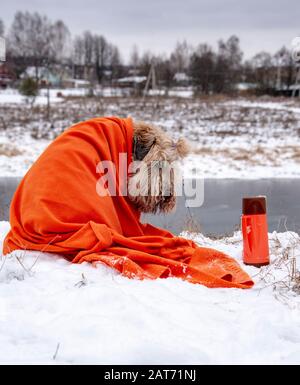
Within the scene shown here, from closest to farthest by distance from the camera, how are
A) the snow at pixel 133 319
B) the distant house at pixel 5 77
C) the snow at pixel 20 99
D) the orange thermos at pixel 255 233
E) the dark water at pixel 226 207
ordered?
the snow at pixel 133 319, the orange thermos at pixel 255 233, the dark water at pixel 226 207, the snow at pixel 20 99, the distant house at pixel 5 77

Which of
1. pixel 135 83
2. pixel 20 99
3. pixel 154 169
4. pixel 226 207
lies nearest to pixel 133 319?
pixel 154 169

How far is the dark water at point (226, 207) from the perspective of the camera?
23.3 ft

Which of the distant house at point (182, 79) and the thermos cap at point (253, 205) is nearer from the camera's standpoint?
the thermos cap at point (253, 205)

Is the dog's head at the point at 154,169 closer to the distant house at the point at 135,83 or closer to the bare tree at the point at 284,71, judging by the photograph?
the distant house at the point at 135,83

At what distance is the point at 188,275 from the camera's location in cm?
382

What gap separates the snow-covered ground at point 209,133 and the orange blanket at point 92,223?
957cm

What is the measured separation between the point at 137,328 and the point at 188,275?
1187mm

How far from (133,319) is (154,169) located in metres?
1.70

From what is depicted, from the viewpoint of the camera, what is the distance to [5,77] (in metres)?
56.2

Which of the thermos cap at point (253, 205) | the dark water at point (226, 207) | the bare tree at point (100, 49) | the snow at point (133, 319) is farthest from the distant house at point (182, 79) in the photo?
the snow at point (133, 319)

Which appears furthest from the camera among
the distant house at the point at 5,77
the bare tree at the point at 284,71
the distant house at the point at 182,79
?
the distant house at the point at 182,79

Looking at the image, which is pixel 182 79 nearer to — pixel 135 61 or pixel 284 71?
pixel 284 71

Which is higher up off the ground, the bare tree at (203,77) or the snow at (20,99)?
the bare tree at (203,77)

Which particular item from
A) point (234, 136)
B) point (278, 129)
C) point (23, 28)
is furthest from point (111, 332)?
point (23, 28)
